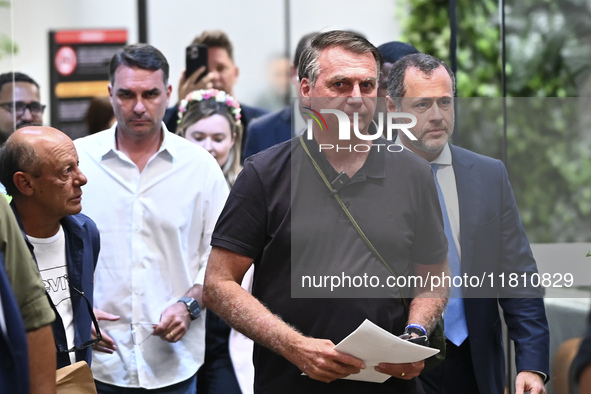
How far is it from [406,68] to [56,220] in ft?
4.22

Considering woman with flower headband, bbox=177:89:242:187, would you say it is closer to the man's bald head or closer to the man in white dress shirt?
the man in white dress shirt

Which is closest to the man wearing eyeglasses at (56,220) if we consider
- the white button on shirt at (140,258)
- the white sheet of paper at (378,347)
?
the white button on shirt at (140,258)

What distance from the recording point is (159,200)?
368 centimetres

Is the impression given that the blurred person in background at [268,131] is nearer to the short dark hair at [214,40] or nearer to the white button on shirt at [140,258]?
the short dark hair at [214,40]

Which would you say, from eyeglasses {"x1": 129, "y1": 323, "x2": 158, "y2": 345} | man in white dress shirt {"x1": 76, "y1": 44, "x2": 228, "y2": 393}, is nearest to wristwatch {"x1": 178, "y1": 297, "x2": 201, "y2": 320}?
man in white dress shirt {"x1": 76, "y1": 44, "x2": 228, "y2": 393}

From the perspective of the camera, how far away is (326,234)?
9.27 feet

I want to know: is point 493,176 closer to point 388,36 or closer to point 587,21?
point 587,21

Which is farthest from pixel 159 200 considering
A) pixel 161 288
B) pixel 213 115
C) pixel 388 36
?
pixel 388 36

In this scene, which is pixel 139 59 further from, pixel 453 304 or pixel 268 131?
pixel 453 304

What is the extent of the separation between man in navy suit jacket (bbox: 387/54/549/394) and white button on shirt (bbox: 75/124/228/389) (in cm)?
101

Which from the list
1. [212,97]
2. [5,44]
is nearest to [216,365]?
[212,97]

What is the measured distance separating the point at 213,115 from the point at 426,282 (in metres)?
1.75

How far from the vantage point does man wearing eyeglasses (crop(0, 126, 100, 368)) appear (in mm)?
3020

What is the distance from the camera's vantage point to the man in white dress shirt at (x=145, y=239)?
363cm
